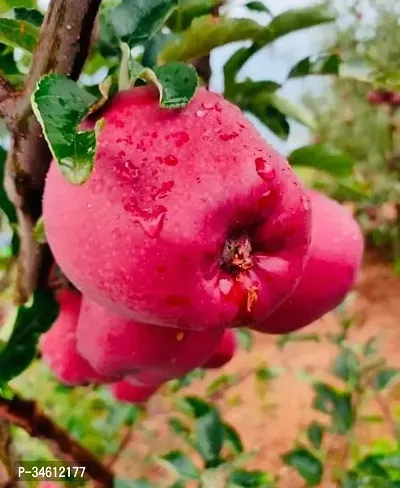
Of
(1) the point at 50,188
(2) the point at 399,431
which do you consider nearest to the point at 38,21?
(1) the point at 50,188

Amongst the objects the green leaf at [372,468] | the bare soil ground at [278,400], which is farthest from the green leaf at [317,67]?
the bare soil ground at [278,400]

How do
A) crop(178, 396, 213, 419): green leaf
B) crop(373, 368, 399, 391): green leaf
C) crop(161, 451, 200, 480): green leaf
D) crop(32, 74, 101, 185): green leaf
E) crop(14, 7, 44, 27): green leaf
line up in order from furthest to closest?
crop(373, 368, 399, 391): green leaf, crop(178, 396, 213, 419): green leaf, crop(161, 451, 200, 480): green leaf, crop(14, 7, 44, 27): green leaf, crop(32, 74, 101, 185): green leaf

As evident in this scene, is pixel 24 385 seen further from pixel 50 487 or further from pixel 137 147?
pixel 137 147

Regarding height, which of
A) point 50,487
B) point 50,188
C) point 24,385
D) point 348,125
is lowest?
point 348,125

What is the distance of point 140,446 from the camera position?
5.30 feet

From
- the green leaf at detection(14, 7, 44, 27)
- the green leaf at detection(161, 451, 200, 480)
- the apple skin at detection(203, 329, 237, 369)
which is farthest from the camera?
the green leaf at detection(161, 451, 200, 480)

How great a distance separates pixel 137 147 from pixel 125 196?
21mm

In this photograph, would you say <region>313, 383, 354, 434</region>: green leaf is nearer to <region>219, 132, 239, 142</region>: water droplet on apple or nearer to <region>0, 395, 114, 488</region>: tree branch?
<region>0, 395, 114, 488</region>: tree branch

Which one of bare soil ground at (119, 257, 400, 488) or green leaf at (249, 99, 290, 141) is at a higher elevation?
green leaf at (249, 99, 290, 141)

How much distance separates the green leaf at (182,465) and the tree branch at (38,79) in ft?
1.11

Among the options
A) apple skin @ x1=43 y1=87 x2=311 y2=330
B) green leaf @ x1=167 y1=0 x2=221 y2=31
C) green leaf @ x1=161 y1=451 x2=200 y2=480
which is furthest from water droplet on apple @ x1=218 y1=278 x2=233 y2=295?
green leaf @ x1=161 y1=451 x2=200 y2=480

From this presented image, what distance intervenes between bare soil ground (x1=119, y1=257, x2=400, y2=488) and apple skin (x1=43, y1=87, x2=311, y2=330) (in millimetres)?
962

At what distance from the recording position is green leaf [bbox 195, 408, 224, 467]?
0.67m

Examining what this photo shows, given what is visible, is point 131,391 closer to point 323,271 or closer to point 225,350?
point 225,350
